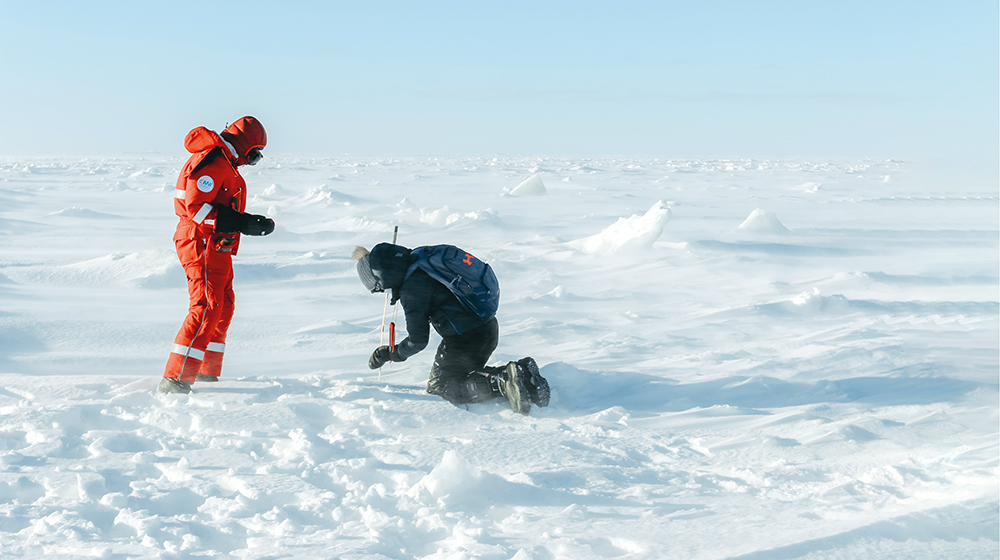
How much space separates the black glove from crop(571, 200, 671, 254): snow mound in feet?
17.7

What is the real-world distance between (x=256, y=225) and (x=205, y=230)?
0.68ft

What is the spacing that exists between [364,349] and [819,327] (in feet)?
9.97

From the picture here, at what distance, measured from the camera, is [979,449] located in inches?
88.4

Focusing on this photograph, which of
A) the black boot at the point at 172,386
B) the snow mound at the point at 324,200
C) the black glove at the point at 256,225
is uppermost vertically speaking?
Answer: the snow mound at the point at 324,200

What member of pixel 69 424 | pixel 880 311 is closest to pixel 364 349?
pixel 69 424

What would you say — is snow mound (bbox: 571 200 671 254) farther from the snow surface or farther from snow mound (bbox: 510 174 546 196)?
snow mound (bbox: 510 174 546 196)

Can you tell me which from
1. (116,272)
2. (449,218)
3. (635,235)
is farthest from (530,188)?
(116,272)

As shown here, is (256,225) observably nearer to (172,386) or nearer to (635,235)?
(172,386)

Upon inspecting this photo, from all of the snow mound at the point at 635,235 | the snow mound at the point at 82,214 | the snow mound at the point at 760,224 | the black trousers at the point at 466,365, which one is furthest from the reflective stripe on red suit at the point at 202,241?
the snow mound at the point at 82,214

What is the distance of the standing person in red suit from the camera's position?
9.05 ft

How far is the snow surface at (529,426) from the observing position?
169cm

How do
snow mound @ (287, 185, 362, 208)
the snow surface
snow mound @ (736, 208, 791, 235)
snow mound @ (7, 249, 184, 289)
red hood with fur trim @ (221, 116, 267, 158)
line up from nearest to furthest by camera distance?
the snow surface
red hood with fur trim @ (221, 116, 267, 158)
snow mound @ (7, 249, 184, 289)
snow mound @ (736, 208, 791, 235)
snow mound @ (287, 185, 362, 208)

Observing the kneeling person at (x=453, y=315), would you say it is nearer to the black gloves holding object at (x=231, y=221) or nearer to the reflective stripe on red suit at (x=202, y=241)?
the black gloves holding object at (x=231, y=221)

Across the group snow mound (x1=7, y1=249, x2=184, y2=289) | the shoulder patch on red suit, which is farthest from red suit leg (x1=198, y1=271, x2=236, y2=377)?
snow mound (x1=7, y1=249, x2=184, y2=289)
